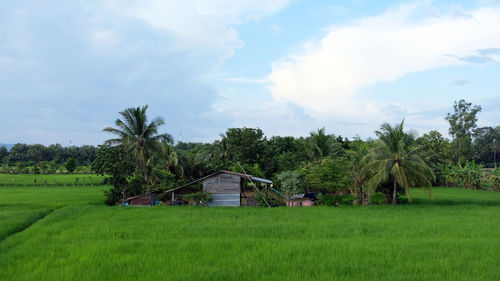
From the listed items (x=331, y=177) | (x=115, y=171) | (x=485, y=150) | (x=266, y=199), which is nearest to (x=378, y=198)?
(x=331, y=177)

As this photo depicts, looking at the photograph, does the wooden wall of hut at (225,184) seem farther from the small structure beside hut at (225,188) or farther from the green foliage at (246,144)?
the green foliage at (246,144)

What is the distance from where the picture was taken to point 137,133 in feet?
83.4

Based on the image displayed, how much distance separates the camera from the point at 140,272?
826 centimetres

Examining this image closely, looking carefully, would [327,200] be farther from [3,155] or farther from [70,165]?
[3,155]

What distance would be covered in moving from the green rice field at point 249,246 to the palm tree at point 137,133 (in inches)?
327

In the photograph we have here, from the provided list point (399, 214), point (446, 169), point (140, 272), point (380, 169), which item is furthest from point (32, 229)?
point (446, 169)

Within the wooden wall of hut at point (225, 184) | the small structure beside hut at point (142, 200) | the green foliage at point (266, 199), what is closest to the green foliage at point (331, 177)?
the green foliage at point (266, 199)

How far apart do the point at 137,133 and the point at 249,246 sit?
17.1m

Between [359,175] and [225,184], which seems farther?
[359,175]

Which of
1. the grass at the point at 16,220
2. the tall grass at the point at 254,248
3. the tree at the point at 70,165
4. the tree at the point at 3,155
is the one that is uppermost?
the tree at the point at 3,155

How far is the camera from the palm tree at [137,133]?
25.1 metres

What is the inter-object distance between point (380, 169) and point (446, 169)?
83.5 ft

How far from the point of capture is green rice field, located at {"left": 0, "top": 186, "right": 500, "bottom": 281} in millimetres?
8227

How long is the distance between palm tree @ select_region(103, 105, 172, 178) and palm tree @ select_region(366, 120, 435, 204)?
48.0 ft
